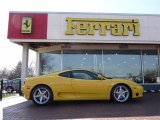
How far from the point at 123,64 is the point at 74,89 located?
23.6 ft

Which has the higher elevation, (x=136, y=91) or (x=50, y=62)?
(x=50, y=62)

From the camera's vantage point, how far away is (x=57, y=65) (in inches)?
639

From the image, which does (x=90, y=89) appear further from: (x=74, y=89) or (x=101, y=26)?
(x=101, y=26)

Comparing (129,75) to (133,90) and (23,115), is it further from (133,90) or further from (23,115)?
(23,115)

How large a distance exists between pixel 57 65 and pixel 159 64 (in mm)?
6239

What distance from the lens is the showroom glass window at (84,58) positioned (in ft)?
52.9

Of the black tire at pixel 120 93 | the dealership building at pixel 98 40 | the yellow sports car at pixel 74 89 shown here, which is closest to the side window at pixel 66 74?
the yellow sports car at pixel 74 89

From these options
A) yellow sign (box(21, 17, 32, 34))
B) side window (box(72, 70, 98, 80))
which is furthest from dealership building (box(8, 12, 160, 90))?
side window (box(72, 70, 98, 80))

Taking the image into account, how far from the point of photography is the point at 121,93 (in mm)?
9906

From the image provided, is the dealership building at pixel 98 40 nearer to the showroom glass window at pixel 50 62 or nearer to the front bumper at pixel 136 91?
the showroom glass window at pixel 50 62

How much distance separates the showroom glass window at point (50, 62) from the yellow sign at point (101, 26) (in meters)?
2.44

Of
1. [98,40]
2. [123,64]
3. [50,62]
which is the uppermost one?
[98,40]

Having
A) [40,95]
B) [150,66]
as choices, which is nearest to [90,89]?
[40,95]

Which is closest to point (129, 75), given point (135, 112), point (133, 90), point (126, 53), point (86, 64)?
point (126, 53)
